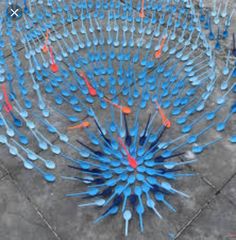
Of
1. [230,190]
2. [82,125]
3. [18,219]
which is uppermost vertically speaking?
[82,125]

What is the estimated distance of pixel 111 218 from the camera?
3102 mm

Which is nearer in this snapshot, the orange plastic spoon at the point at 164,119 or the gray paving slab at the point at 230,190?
the gray paving slab at the point at 230,190

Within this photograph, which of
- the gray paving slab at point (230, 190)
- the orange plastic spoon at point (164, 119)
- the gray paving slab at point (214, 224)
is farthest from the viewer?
the orange plastic spoon at point (164, 119)

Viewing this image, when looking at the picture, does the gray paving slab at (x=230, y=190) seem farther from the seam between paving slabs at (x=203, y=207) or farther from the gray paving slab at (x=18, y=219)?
the gray paving slab at (x=18, y=219)

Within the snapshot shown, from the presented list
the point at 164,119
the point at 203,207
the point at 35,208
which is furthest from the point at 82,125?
the point at 203,207

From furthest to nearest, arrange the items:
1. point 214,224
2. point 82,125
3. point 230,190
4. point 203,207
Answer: point 82,125 → point 230,190 → point 203,207 → point 214,224

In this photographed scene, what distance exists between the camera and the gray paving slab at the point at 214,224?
117 inches

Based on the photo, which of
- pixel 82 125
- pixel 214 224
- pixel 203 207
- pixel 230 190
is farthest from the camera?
pixel 82 125

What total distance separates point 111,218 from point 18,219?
3.00 feet

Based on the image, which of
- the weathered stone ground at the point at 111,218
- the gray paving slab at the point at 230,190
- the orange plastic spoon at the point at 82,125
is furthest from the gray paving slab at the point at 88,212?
the orange plastic spoon at the point at 82,125

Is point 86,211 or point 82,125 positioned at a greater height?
point 82,125

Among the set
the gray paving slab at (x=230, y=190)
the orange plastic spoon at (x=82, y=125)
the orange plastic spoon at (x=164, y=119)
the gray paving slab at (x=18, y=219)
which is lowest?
the gray paving slab at (x=18, y=219)

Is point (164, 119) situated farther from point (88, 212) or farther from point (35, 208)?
point (35, 208)

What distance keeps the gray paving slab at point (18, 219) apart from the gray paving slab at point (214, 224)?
131 centimetres
